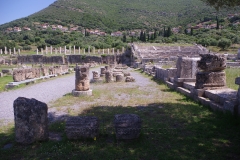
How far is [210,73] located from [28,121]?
6158 mm

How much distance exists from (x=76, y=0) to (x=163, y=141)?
118010mm

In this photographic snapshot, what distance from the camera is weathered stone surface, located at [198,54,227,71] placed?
7.60m

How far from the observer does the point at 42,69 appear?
821 inches

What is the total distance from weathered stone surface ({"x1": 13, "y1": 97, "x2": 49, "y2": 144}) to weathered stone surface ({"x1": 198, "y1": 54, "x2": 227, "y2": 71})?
223 inches

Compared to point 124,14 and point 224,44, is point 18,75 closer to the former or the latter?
point 224,44

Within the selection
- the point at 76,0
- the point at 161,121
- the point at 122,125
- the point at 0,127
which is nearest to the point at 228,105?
the point at 161,121

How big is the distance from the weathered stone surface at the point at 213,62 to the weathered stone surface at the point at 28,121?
5.65m

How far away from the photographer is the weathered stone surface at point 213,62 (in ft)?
24.9

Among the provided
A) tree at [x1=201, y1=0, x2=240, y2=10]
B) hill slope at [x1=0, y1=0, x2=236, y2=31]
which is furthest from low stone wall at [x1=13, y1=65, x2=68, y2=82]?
hill slope at [x1=0, y1=0, x2=236, y2=31]

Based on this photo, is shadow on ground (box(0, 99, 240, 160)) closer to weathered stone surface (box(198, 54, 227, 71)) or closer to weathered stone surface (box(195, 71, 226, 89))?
weathered stone surface (box(195, 71, 226, 89))

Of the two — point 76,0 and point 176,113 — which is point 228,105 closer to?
point 176,113

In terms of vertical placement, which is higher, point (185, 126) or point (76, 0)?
point (76, 0)

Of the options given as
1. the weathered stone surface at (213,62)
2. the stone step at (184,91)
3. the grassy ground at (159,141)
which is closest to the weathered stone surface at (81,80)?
the grassy ground at (159,141)

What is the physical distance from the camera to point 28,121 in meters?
4.78
